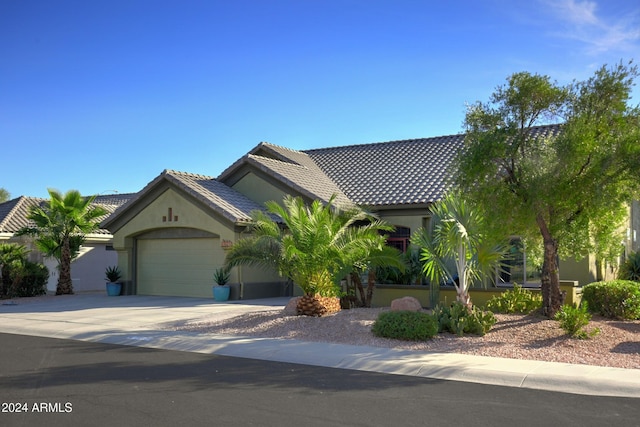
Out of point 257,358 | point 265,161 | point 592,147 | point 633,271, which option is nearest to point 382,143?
point 265,161

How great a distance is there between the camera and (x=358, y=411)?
754cm

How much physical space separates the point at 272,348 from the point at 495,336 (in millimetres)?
4671

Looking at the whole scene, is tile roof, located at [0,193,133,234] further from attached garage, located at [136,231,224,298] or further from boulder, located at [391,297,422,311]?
boulder, located at [391,297,422,311]

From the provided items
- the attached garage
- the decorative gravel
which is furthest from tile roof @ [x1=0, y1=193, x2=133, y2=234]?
the decorative gravel

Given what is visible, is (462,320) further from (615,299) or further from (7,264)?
(7,264)

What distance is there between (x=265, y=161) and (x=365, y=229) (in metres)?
10.1

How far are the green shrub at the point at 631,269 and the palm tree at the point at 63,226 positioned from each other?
20391 mm

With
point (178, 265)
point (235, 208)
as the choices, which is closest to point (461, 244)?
point (235, 208)

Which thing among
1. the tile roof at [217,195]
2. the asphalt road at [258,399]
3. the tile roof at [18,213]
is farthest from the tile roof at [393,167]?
the asphalt road at [258,399]

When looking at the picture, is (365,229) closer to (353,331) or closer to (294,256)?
(294,256)

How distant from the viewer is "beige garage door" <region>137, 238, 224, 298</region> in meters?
23.5

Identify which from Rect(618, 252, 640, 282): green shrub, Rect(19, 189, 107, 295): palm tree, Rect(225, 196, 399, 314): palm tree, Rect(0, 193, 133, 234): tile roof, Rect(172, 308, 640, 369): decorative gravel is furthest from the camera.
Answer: Rect(0, 193, 133, 234): tile roof

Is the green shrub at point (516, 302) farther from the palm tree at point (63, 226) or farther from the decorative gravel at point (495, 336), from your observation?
the palm tree at point (63, 226)

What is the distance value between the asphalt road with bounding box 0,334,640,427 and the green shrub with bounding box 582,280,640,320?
25.9 feet
